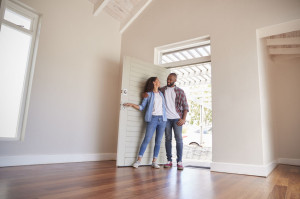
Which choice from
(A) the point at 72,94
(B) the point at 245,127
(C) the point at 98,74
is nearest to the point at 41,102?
(A) the point at 72,94

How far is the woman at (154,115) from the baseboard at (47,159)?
1038mm

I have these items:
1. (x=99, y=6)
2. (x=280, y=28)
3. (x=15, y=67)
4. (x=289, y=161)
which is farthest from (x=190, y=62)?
(x=289, y=161)

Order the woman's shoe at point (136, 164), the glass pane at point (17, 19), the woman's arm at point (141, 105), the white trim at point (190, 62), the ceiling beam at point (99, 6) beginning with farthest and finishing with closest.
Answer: the ceiling beam at point (99, 6)
the white trim at point (190, 62)
the woman's arm at point (141, 105)
the woman's shoe at point (136, 164)
the glass pane at point (17, 19)

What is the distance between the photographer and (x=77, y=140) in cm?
350

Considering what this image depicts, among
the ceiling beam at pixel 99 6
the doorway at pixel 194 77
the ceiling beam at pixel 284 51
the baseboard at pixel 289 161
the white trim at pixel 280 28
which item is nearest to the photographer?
the white trim at pixel 280 28

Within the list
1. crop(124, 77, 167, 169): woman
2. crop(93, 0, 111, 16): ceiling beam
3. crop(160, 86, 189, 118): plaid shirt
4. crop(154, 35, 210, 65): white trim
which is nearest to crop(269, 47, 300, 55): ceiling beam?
crop(154, 35, 210, 65): white trim

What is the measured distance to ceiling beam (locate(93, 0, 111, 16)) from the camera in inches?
149

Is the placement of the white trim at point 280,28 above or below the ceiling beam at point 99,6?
below

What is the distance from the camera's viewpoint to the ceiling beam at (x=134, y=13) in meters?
4.27

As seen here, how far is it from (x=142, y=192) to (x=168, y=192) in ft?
0.69

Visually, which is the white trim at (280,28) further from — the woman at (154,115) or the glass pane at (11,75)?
the glass pane at (11,75)

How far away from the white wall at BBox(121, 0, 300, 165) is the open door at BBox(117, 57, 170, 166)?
3.23ft

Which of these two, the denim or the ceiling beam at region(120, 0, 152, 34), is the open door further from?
the ceiling beam at region(120, 0, 152, 34)

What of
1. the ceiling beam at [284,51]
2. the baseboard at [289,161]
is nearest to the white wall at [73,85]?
the ceiling beam at [284,51]
